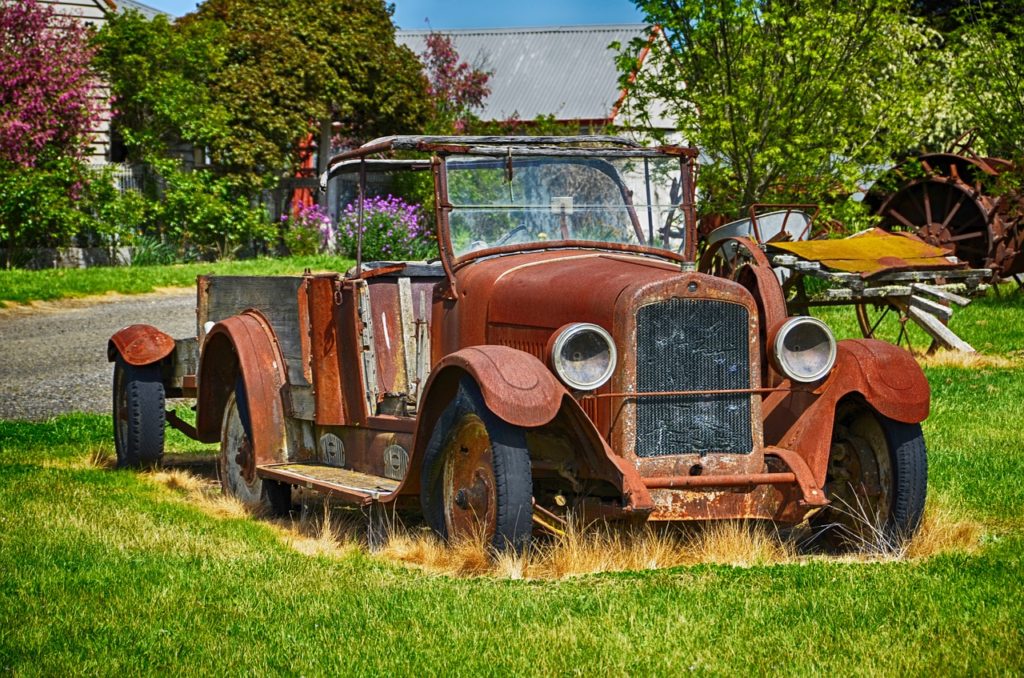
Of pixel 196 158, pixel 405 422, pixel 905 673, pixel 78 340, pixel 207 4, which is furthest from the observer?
pixel 207 4

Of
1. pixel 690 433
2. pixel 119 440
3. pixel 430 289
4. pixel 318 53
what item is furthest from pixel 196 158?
pixel 690 433

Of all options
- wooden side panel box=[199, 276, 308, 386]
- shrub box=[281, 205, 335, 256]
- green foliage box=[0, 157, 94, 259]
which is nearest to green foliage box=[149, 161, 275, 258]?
shrub box=[281, 205, 335, 256]

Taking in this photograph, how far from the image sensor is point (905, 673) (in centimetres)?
445

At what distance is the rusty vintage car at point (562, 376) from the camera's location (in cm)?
608

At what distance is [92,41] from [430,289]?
1933cm

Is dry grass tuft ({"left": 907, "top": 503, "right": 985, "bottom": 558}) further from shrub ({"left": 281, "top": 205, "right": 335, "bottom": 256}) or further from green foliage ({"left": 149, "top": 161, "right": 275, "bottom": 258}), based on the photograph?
shrub ({"left": 281, "top": 205, "right": 335, "bottom": 256})

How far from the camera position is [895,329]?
57.0 ft

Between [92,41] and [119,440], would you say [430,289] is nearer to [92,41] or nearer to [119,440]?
[119,440]

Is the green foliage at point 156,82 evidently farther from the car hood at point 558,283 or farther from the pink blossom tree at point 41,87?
the car hood at point 558,283

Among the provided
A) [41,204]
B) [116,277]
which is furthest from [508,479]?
[41,204]

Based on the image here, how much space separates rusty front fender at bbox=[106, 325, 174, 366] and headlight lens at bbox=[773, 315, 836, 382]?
179 inches

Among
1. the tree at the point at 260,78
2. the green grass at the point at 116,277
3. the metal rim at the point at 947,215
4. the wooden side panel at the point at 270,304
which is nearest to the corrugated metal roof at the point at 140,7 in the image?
the tree at the point at 260,78

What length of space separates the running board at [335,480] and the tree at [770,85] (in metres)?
8.27

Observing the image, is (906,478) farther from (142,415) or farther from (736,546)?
(142,415)
